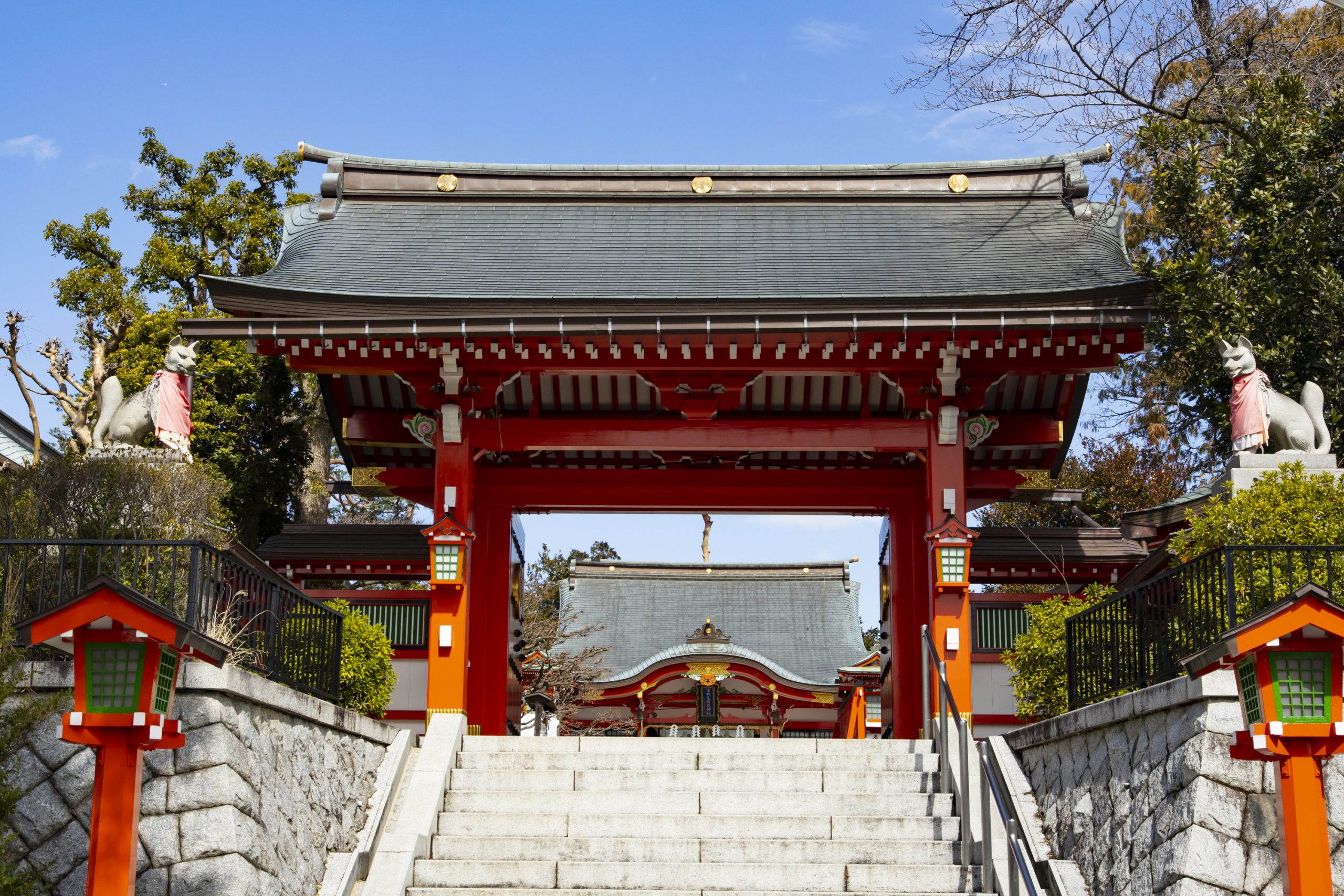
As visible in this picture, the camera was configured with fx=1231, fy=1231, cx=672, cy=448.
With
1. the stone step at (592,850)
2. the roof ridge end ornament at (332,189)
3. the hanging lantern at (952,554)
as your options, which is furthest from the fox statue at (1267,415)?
the roof ridge end ornament at (332,189)

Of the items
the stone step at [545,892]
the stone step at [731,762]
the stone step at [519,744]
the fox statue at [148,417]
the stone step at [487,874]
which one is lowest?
the stone step at [545,892]

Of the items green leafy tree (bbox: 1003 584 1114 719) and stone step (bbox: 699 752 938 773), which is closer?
stone step (bbox: 699 752 938 773)

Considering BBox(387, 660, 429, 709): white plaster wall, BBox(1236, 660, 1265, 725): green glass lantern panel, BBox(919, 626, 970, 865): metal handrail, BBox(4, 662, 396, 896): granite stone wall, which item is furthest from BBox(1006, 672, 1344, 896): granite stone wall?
BBox(387, 660, 429, 709): white plaster wall

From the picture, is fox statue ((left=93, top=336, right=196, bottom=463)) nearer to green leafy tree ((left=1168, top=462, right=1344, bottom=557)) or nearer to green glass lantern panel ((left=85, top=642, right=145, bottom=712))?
green glass lantern panel ((left=85, top=642, right=145, bottom=712))

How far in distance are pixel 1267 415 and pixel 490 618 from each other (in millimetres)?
7056

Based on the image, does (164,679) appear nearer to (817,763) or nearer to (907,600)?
(817,763)

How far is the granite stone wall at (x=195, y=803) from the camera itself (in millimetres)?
6059

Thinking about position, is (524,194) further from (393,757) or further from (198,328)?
(393,757)

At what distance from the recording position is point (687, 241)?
11.9 m

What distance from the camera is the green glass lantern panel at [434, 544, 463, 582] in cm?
976

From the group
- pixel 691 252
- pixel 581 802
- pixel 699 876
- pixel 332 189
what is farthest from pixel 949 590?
pixel 332 189

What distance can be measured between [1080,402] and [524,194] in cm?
593

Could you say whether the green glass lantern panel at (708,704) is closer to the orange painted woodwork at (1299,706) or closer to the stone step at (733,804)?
the stone step at (733,804)

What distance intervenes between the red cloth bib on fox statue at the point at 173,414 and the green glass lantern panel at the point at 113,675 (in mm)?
3473
